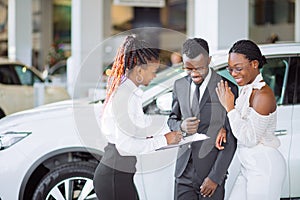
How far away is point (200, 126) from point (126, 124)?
567mm

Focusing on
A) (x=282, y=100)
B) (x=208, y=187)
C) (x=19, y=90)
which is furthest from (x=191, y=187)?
(x=19, y=90)

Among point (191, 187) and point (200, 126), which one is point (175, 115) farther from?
point (191, 187)

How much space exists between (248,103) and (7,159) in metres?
2.26

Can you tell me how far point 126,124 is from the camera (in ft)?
11.3

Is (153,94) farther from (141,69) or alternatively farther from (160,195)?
(141,69)

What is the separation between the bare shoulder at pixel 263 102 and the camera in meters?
3.49

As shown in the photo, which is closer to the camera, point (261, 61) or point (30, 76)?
point (261, 61)

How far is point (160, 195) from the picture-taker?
458 cm

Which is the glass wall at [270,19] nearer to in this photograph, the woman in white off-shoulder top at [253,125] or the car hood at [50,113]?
the car hood at [50,113]

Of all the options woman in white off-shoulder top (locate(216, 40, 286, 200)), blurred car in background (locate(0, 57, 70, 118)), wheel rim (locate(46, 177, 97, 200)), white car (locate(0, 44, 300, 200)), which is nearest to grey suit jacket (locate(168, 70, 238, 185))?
woman in white off-shoulder top (locate(216, 40, 286, 200))

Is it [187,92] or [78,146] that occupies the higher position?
[187,92]

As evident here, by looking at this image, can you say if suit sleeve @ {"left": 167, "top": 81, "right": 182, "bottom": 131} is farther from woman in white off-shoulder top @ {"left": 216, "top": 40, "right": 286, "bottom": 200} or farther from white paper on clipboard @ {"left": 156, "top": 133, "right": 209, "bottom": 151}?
woman in white off-shoulder top @ {"left": 216, "top": 40, "right": 286, "bottom": 200}

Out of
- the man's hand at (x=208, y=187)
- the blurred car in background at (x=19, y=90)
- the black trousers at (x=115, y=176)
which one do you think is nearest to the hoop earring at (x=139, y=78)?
the black trousers at (x=115, y=176)

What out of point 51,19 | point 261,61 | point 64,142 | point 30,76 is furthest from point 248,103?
point 51,19
